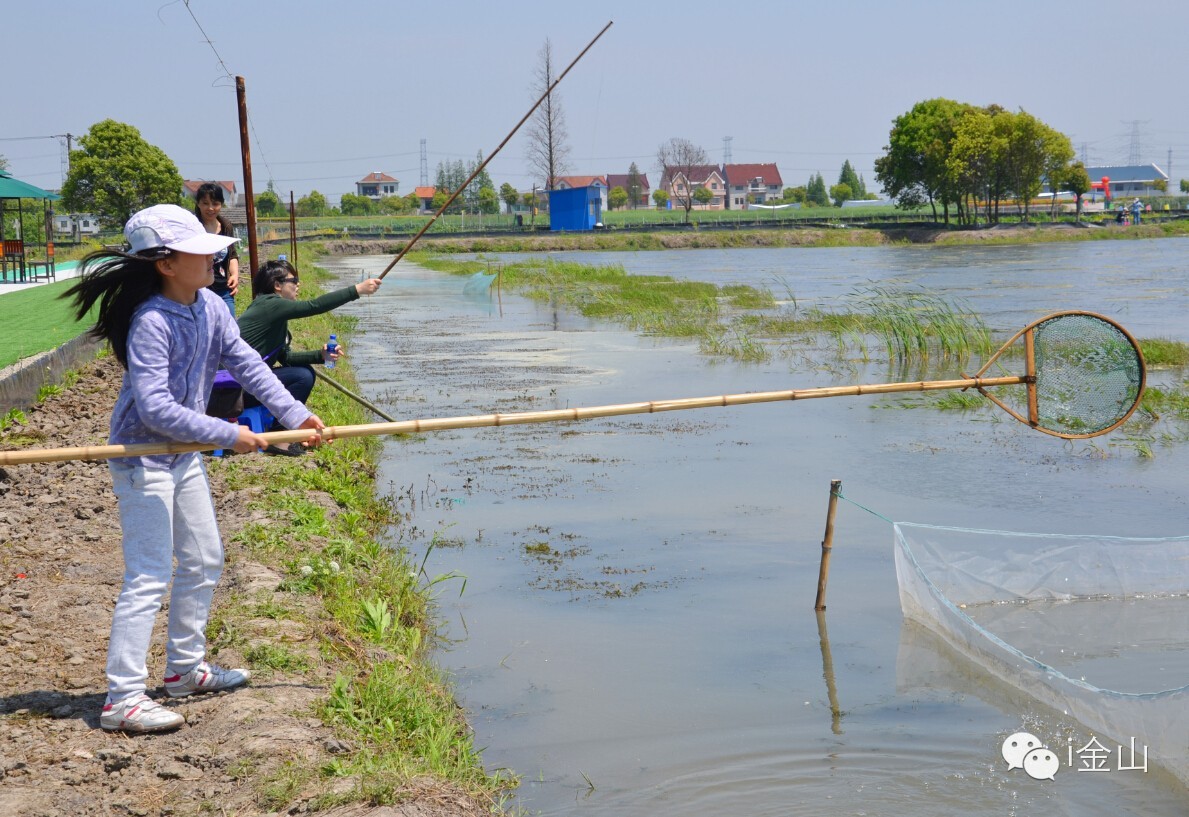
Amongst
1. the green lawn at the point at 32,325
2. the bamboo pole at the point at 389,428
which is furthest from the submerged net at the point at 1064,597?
the green lawn at the point at 32,325

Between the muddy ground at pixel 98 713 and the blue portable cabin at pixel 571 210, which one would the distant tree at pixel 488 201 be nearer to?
the blue portable cabin at pixel 571 210

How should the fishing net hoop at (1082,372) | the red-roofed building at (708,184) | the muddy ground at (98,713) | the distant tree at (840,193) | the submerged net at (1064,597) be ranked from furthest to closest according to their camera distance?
the distant tree at (840,193) < the red-roofed building at (708,184) < the fishing net hoop at (1082,372) < the submerged net at (1064,597) < the muddy ground at (98,713)

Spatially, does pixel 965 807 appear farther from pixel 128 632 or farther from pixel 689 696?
pixel 128 632

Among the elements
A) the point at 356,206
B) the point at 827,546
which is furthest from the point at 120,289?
the point at 356,206

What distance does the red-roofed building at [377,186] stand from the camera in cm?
15938

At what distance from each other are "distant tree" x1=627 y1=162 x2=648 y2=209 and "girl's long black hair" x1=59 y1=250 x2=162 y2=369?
463 feet

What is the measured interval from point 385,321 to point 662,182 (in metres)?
122

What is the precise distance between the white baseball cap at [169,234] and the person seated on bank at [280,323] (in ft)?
7.34

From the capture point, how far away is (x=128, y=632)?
3582mm

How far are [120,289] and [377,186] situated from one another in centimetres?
16192

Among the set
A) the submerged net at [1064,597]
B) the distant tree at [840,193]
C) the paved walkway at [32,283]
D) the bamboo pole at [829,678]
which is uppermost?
the distant tree at [840,193]

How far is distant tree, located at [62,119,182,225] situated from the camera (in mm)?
42969

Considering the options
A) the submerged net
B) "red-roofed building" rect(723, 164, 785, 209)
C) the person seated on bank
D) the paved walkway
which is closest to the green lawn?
the paved walkway

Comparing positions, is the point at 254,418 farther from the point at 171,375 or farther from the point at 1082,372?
the point at 1082,372
